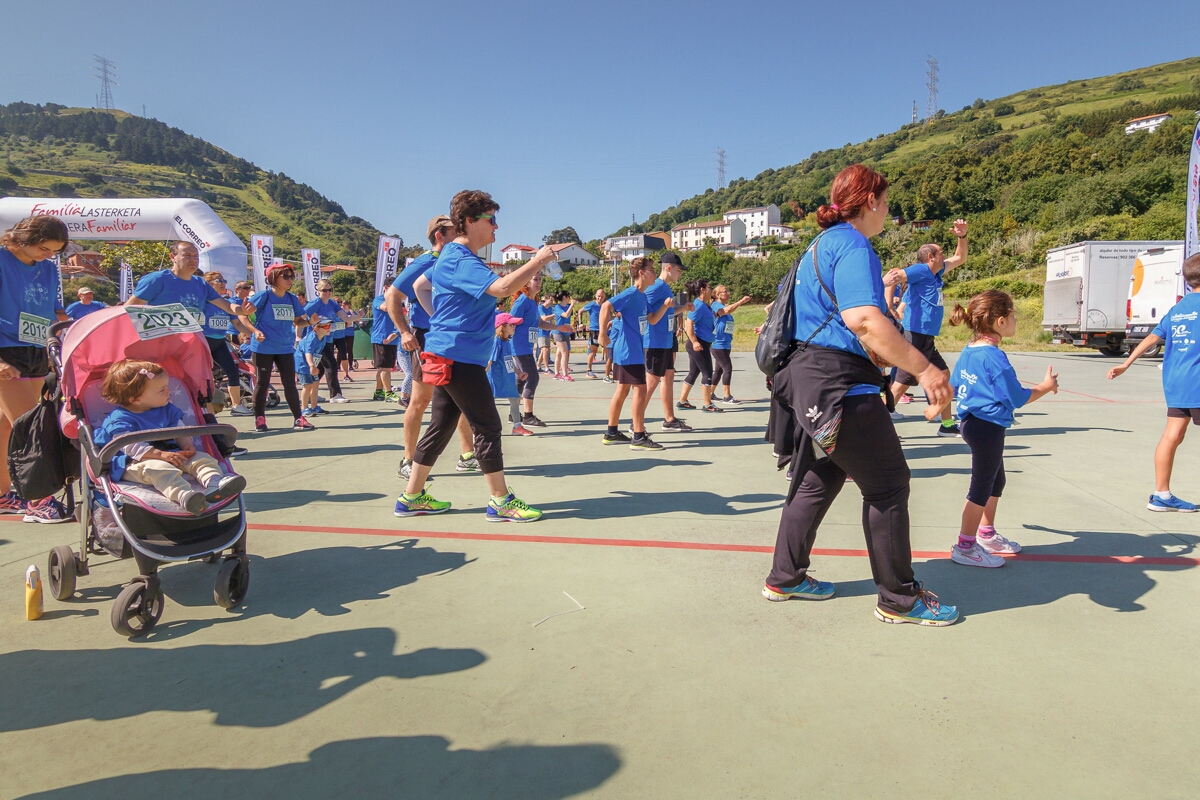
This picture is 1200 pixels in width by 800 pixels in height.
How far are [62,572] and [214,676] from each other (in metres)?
1.17

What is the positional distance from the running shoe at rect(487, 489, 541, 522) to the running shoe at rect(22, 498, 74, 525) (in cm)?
268

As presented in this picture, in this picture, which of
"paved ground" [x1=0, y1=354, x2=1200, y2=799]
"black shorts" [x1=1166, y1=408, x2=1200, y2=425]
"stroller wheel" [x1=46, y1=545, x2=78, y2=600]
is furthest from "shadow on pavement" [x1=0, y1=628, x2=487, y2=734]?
"black shorts" [x1=1166, y1=408, x2=1200, y2=425]

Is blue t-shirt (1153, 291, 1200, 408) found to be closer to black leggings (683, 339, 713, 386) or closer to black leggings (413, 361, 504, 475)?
black leggings (413, 361, 504, 475)

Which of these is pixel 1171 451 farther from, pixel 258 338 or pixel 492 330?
pixel 258 338

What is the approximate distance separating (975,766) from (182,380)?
154 inches

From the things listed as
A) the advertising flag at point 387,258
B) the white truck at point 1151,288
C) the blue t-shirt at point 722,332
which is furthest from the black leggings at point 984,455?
the white truck at point 1151,288

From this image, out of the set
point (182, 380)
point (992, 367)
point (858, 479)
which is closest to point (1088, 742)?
point (858, 479)

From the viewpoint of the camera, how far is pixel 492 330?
451 centimetres

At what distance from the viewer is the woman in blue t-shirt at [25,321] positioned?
4410mm

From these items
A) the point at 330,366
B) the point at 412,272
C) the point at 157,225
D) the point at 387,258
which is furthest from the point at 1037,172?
the point at 412,272

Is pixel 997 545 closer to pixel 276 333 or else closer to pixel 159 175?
pixel 276 333

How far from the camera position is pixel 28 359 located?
4.54m

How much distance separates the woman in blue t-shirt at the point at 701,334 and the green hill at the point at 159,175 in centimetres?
8022

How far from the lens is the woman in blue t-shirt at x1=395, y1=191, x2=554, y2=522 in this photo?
4.19m
